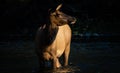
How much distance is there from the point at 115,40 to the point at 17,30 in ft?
16.5

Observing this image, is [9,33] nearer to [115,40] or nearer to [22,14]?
[22,14]

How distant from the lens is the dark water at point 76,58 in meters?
12.3

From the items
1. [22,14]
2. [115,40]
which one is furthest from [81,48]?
[22,14]

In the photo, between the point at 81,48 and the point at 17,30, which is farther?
the point at 17,30

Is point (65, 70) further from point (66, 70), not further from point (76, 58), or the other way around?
point (76, 58)

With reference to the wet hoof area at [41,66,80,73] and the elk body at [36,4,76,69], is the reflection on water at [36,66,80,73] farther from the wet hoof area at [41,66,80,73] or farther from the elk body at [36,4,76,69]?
the elk body at [36,4,76,69]

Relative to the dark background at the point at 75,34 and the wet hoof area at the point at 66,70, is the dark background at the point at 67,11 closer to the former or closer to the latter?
the dark background at the point at 75,34

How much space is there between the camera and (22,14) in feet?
70.5

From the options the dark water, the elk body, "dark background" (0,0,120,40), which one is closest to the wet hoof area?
the dark water

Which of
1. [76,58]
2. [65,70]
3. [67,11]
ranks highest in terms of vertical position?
[67,11]

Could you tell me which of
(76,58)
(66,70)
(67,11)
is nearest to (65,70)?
(66,70)

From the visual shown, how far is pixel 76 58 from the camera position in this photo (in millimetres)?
14250

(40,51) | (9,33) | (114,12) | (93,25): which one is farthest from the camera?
(114,12)

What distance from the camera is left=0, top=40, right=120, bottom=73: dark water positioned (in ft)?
40.4
